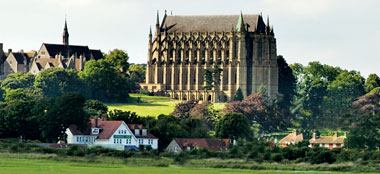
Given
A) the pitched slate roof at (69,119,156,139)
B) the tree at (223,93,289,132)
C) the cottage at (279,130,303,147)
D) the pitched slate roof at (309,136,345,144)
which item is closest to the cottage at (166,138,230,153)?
the pitched slate roof at (69,119,156,139)

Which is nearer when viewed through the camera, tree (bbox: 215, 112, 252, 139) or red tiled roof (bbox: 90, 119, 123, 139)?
red tiled roof (bbox: 90, 119, 123, 139)

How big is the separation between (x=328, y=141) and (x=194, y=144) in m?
18.5

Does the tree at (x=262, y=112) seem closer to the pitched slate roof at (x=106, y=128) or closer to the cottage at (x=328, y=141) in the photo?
the cottage at (x=328, y=141)

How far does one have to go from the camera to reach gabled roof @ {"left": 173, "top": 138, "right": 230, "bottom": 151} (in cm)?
11656

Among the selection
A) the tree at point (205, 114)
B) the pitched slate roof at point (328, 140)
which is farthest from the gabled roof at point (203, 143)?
the tree at point (205, 114)

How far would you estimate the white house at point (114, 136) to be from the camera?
121 m

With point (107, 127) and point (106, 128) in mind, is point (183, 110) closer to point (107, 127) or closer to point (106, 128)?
point (107, 127)

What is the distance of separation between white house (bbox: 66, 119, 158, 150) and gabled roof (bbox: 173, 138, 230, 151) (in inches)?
109

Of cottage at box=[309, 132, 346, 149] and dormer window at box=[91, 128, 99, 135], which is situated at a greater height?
dormer window at box=[91, 128, 99, 135]

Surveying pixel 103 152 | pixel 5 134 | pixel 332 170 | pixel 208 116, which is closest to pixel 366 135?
pixel 332 170

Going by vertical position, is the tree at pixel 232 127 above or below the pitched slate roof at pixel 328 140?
above

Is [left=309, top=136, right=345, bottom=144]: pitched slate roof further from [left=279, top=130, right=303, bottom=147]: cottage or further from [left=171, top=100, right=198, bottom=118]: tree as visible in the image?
[left=171, top=100, right=198, bottom=118]: tree

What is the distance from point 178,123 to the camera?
131 meters

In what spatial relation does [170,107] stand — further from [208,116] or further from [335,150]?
[335,150]
